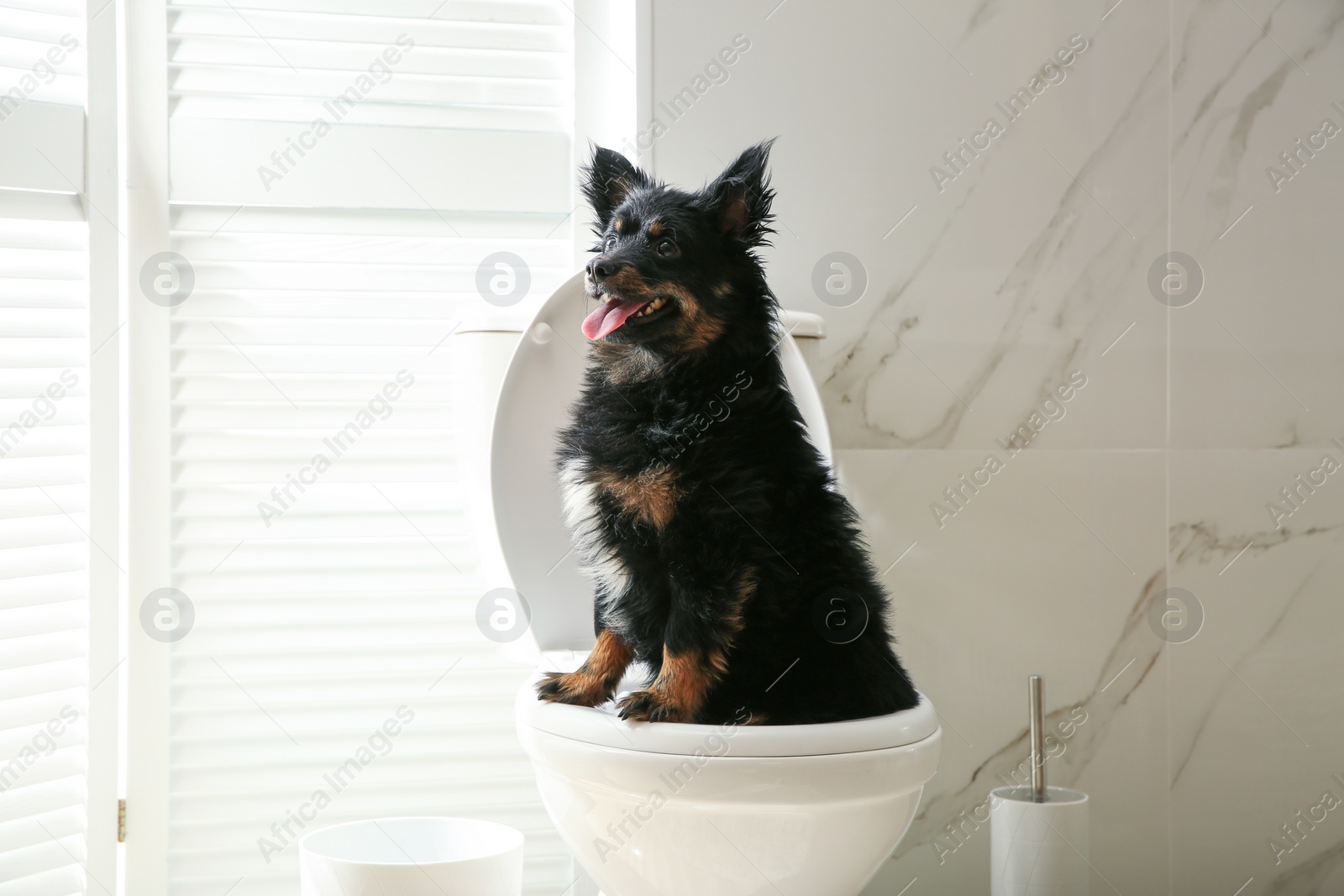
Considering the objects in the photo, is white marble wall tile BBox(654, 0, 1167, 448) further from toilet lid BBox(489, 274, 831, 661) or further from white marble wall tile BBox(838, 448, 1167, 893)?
toilet lid BBox(489, 274, 831, 661)

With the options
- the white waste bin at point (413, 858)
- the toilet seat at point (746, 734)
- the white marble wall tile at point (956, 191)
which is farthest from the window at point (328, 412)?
the toilet seat at point (746, 734)

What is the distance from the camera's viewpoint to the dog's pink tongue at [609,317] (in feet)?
3.91

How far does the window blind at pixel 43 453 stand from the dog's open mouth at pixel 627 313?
1190mm

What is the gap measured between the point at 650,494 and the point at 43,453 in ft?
4.19

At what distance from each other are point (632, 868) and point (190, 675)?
1123 mm

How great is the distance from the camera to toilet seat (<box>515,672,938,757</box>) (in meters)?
1.05

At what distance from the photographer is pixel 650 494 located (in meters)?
1.15

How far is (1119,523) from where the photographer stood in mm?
1945

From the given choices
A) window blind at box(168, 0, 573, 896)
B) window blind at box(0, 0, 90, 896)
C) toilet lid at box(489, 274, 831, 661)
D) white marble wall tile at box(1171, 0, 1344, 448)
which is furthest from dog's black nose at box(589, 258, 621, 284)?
white marble wall tile at box(1171, 0, 1344, 448)

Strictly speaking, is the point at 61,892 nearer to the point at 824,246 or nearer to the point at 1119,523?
the point at 824,246

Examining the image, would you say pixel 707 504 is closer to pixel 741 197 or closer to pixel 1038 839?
pixel 741 197

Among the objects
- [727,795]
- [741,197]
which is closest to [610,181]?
[741,197]

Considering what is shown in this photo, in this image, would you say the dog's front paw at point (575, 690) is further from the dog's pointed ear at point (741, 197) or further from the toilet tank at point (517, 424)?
the dog's pointed ear at point (741, 197)

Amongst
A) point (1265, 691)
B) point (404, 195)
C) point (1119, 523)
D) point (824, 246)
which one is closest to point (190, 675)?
point (404, 195)
